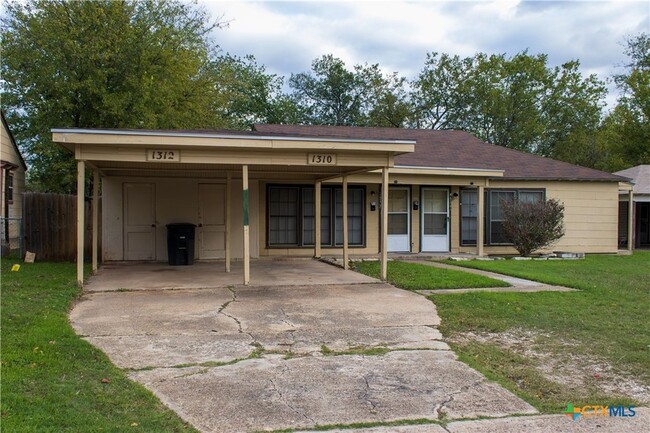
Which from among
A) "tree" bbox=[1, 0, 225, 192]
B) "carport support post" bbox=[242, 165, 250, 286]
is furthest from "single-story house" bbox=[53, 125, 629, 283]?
"tree" bbox=[1, 0, 225, 192]

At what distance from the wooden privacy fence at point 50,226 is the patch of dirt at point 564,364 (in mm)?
11148

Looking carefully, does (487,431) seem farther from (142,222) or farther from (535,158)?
(535,158)

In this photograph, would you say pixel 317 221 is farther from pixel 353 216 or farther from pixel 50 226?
pixel 50 226

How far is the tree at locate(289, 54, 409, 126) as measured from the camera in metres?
39.3

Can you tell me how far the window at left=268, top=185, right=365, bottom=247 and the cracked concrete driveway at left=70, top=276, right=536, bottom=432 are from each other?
6.52 metres

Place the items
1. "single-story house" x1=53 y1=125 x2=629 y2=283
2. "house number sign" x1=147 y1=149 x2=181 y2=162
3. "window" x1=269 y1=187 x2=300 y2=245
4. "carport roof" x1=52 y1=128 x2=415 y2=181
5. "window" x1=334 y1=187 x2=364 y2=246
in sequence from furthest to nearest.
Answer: "window" x1=334 y1=187 x2=364 y2=246
"window" x1=269 y1=187 x2=300 y2=245
"single-story house" x1=53 y1=125 x2=629 y2=283
"house number sign" x1=147 y1=149 x2=181 y2=162
"carport roof" x1=52 y1=128 x2=415 y2=181

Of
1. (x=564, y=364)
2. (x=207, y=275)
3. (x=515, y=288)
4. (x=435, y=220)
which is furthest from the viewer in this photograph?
(x=435, y=220)

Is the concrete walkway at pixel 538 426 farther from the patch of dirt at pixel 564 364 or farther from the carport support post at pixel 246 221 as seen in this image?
the carport support post at pixel 246 221

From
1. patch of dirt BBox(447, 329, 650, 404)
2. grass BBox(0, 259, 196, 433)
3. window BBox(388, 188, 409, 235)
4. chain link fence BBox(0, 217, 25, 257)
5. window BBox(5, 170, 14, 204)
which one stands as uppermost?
window BBox(5, 170, 14, 204)

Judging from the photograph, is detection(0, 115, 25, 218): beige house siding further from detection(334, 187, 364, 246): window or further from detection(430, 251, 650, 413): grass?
detection(430, 251, 650, 413): grass

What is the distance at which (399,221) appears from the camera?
647 inches

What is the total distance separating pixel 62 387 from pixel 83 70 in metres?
15.3

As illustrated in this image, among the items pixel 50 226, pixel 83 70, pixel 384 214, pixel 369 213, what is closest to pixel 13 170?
pixel 83 70

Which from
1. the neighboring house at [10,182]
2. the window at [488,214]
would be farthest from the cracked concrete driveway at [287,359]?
the neighboring house at [10,182]
